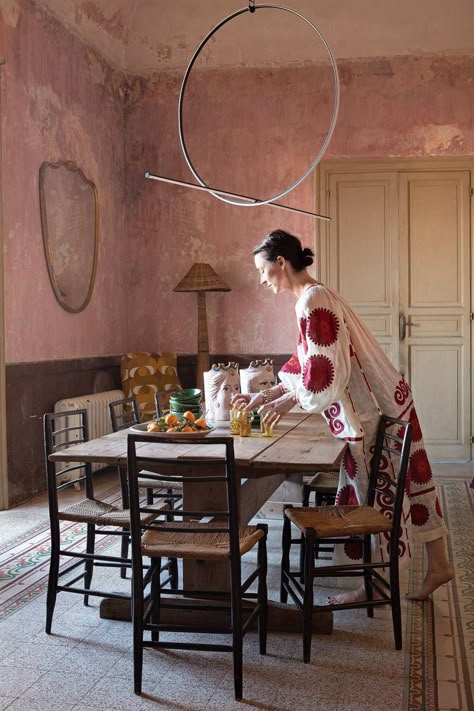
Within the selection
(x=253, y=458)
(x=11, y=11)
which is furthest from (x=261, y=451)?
(x=11, y=11)

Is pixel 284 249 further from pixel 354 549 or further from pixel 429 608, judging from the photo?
pixel 429 608

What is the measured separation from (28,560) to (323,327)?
2.12 m

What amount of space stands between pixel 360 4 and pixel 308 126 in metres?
1.20

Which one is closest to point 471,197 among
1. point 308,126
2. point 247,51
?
point 308,126

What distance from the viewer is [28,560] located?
4438mm

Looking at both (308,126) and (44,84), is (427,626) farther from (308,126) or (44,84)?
(308,126)

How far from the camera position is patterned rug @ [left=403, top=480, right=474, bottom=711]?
9.09ft

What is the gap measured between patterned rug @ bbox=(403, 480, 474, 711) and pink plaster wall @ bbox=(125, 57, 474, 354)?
12.5 ft

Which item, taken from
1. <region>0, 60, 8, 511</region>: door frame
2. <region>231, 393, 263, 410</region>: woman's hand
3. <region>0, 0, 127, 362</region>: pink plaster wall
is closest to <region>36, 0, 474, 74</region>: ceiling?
<region>0, 0, 127, 362</region>: pink plaster wall

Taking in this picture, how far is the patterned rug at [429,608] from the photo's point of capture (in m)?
2.83

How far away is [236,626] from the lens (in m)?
2.79

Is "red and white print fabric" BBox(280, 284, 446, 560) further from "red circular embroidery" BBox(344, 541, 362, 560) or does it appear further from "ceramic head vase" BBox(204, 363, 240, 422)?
"ceramic head vase" BBox(204, 363, 240, 422)

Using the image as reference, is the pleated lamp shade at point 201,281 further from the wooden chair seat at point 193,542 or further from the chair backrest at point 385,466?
the wooden chair seat at point 193,542

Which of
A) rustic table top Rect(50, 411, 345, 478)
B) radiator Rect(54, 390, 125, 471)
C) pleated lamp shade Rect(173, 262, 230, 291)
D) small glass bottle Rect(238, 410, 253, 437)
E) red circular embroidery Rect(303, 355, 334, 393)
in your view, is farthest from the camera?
pleated lamp shade Rect(173, 262, 230, 291)
